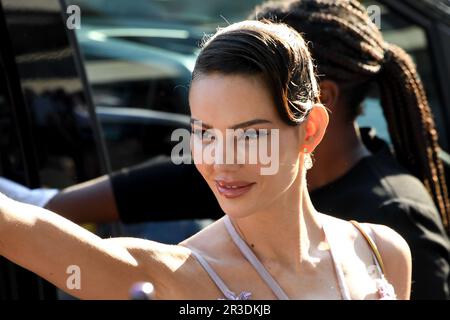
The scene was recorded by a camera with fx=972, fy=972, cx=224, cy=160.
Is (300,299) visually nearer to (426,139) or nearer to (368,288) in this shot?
(368,288)

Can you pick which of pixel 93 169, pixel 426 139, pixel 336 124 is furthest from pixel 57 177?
pixel 426 139

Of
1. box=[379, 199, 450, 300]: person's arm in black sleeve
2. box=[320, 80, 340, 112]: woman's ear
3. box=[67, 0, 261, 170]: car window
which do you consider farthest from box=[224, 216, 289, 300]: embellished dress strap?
box=[67, 0, 261, 170]: car window

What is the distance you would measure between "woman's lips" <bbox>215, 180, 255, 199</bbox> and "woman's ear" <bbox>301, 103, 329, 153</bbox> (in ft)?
0.63

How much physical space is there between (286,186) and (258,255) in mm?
157

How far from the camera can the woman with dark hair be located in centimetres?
167

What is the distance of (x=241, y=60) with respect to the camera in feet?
5.93

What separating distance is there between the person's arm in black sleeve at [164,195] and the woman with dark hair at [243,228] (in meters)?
1.07

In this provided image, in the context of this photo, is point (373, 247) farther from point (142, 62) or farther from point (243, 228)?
point (142, 62)

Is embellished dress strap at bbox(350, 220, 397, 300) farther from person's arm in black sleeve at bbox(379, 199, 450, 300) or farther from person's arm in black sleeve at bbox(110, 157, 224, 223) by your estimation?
person's arm in black sleeve at bbox(110, 157, 224, 223)

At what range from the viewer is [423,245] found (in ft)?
8.77

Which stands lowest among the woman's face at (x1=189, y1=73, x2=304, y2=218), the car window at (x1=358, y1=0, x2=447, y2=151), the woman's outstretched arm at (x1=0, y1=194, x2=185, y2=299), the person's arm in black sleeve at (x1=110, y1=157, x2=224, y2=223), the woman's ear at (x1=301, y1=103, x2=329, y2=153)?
the woman's outstretched arm at (x1=0, y1=194, x2=185, y2=299)

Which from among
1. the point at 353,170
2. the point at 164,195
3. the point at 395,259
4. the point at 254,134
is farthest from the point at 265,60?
the point at 164,195

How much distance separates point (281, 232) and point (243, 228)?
0.26 ft
